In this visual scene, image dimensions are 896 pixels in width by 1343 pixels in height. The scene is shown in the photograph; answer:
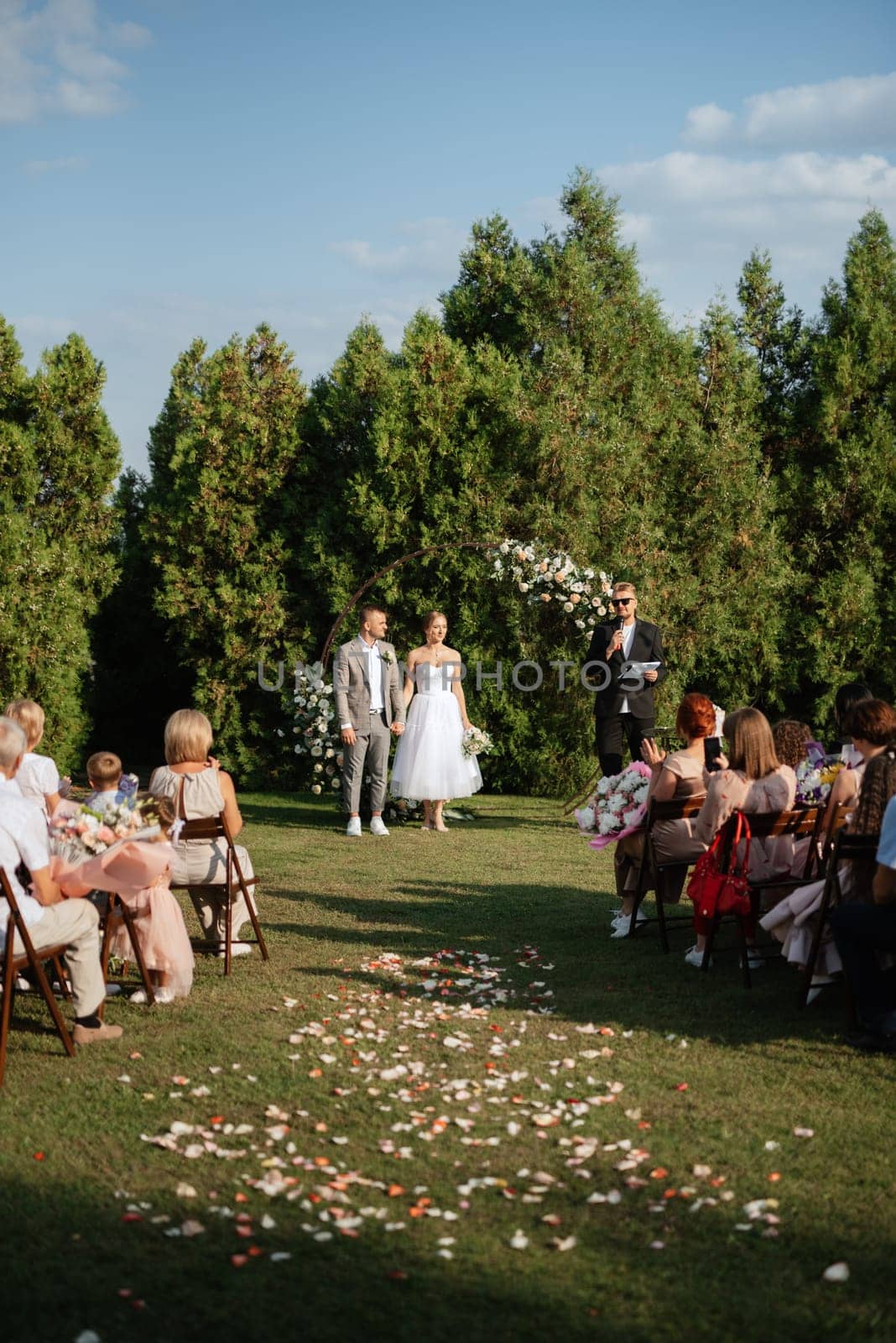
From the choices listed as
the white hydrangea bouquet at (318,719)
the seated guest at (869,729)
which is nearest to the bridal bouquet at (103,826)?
the seated guest at (869,729)

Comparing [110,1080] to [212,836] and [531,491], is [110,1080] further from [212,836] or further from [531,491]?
[531,491]

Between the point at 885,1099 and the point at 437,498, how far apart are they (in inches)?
424

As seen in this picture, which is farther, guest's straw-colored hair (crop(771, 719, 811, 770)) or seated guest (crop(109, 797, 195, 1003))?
guest's straw-colored hair (crop(771, 719, 811, 770))

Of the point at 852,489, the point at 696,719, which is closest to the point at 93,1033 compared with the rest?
the point at 696,719

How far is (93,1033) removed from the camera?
17.4 feet

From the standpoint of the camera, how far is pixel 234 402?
49.6ft

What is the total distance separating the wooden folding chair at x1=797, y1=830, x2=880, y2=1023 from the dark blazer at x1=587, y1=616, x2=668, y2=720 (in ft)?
18.5

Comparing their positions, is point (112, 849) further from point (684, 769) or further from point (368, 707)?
point (368, 707)

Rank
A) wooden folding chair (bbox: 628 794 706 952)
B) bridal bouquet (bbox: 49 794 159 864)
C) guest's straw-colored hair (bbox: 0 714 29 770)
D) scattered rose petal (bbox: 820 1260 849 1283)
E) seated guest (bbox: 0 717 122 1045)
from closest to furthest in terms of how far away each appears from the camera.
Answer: scattered rose petal (bbox: 820 1260 849 1283)
seated guest (bbox: 0 717 122 1045)
guest's straw-colored hair (bbox: 0 714 29 770)
bridal bouquet (bbox: 49 794 159 864)
wooden folding chair (bbox: 628 794 706 952)

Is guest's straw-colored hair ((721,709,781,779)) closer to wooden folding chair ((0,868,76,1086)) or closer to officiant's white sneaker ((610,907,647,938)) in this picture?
officiant's white sneaker ((610,907,647,938))

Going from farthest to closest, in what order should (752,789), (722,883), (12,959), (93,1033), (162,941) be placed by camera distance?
(752,789) < (722,883) < (162,941) < (93,1033) < (12,959)

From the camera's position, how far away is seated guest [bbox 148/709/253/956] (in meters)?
6.52

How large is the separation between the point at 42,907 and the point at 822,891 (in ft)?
11.1

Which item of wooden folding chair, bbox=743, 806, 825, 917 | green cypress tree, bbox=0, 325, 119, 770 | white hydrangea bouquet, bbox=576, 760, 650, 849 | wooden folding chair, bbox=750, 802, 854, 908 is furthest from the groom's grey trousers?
wooden folding chair, bbox=743, 806, 825, 917
